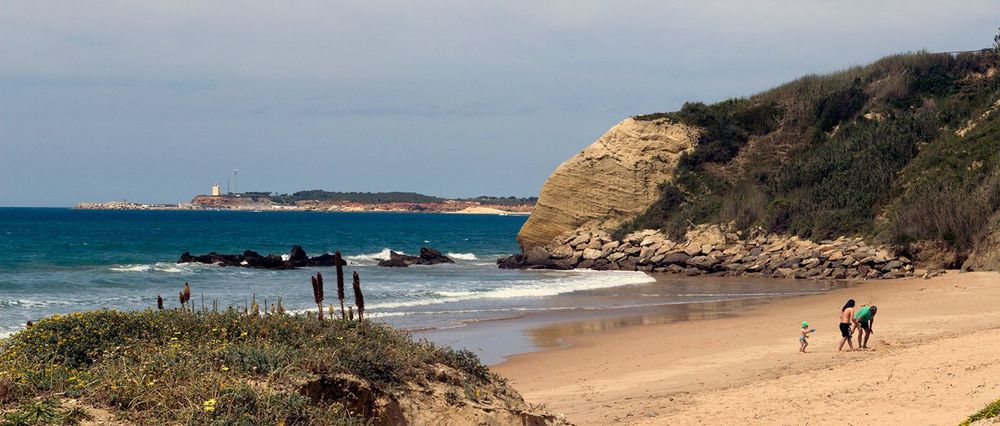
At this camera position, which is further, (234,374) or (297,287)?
(297,287)

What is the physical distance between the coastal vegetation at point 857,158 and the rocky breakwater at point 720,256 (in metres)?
0.89

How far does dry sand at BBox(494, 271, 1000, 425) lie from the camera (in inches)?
442

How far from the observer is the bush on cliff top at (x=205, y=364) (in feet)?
19.4

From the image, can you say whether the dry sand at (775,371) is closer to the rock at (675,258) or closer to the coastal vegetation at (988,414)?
the coastal vegetation at (988,414)

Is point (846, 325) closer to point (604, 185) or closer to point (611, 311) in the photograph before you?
point (611, 311)

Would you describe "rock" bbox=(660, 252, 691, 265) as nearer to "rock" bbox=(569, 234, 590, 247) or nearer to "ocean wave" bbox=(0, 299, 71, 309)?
"rock" bbox=(569, 234, 590, 247)

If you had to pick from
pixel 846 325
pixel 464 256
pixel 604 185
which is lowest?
pixel 464 256

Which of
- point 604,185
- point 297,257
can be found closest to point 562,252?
point 604,185

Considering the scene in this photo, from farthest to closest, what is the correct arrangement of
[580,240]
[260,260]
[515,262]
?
[515,262] < [260,260] < [580,240]

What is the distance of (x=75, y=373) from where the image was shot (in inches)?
256

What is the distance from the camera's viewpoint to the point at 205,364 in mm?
6469

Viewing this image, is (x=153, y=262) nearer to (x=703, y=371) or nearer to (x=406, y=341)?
(x=703, y=371)

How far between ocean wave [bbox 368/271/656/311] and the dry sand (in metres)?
9.33

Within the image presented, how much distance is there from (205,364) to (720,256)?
120 ft
